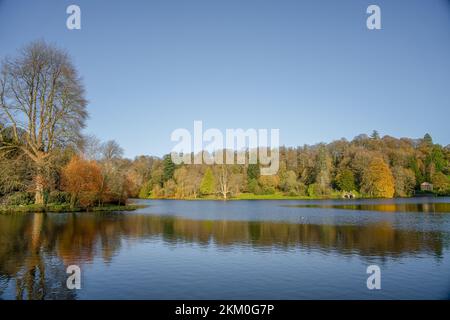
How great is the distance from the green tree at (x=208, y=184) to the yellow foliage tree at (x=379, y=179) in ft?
105

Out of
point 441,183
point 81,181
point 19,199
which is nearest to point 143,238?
point 81,181

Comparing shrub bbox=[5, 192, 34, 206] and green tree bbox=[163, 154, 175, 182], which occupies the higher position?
green tree bbox=[163, 154, 175, 182]

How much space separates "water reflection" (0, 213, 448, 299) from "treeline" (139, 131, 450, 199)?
53.7 m

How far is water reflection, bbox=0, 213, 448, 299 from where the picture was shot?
1209cm

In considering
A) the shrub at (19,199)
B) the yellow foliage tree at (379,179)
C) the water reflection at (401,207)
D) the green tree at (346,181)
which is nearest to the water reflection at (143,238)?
the shrub at (19,199)

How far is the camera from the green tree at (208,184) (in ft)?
272

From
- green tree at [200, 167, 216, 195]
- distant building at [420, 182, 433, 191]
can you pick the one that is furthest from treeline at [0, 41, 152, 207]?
→ distant building at [420, 182, 433, 191]

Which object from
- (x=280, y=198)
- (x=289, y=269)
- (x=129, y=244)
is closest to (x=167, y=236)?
(x=129, y=244)

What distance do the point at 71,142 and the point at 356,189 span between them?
201 ft

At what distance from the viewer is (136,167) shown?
9312cm

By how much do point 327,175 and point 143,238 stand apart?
64158mm

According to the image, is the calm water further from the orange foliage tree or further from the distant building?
the distant building

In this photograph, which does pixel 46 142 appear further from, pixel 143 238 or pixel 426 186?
pixel 426 186
